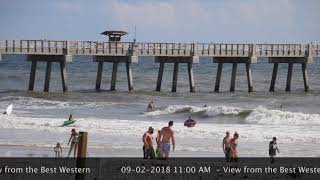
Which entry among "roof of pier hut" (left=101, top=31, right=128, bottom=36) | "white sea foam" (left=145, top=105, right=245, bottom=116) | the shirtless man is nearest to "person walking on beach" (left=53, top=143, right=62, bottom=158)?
the shirtless man

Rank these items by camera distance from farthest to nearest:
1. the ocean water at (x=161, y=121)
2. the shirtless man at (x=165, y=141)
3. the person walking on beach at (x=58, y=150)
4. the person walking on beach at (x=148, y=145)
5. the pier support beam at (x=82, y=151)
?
the ocean water at (x=161, y=121)
the person walking on beach at (x=58, y=150)
the person walking on beach at (x=148, y=145)
the shirtless man at (x=165, y=141)
the pier support beam at (x=82, y=151)

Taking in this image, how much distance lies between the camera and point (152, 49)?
49.8 meters

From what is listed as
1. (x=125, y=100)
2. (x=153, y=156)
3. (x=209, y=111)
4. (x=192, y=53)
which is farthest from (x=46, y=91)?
(x=153, y=156)

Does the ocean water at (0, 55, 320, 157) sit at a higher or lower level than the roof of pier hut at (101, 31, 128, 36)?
lower

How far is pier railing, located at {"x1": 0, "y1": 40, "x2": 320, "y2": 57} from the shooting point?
4688cm

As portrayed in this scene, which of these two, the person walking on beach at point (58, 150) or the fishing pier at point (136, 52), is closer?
the person walking on beach at point (58, 150)

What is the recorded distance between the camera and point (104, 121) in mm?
34000

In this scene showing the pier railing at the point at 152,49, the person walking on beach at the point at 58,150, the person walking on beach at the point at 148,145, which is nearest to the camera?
the person walking on beach at the point at 148,145

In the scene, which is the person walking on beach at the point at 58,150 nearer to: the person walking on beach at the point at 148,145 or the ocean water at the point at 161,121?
the ocean water at the point at 161,121

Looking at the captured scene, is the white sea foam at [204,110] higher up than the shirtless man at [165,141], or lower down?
lower down

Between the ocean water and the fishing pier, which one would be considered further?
the fishing pier

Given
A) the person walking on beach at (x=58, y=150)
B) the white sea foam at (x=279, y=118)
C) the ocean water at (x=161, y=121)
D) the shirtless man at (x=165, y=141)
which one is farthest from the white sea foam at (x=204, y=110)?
the shirtless man at (x=165, y=141)

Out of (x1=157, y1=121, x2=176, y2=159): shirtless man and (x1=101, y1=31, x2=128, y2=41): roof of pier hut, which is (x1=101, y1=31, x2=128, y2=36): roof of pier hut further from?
(x1=157, y1=121, x2=176, y2=159): shirtless man

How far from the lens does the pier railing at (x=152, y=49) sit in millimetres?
46875
